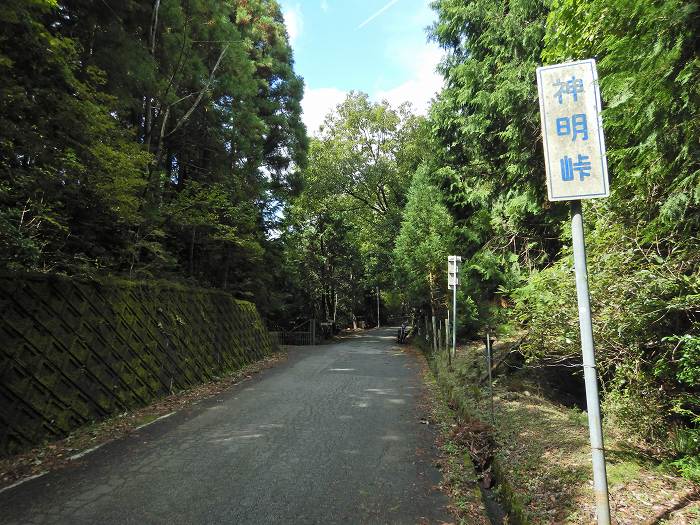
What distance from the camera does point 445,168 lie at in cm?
1259

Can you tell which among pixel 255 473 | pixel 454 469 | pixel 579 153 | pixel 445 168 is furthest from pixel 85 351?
pixel 445 168

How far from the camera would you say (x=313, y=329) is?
25.3 meters

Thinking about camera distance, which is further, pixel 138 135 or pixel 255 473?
pixel 138 135

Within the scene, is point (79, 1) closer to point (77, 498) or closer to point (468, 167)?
point (77, 498)

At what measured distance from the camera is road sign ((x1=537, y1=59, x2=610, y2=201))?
2.68 metres

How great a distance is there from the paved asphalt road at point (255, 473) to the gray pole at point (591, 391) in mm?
1520

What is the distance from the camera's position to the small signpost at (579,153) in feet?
8.57

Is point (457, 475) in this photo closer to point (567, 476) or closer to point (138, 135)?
point (567, 476)

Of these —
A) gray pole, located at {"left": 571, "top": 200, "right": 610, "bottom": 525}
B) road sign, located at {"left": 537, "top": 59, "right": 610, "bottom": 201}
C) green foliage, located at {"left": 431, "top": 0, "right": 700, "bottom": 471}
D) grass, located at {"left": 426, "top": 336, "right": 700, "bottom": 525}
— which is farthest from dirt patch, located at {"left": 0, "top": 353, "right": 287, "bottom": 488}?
green foliage, located at {"left": 431, "top": 0, "right": 700, "bottom": 471}

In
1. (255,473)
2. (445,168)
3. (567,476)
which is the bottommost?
(255,473)

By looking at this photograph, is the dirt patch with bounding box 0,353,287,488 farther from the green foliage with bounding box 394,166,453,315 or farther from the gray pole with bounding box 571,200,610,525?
the green foliage with bounding box 394,166,453,315

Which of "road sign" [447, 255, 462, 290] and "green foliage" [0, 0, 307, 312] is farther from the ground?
"green foliage" [0, 0, 307, 312]

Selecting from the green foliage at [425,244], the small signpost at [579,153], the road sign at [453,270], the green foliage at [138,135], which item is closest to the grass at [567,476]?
the small signpost at [579,153]

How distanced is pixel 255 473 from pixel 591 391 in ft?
11.3
